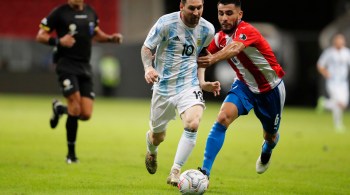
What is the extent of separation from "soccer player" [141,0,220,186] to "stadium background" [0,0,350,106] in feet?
75.8

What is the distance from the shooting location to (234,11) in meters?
9.88

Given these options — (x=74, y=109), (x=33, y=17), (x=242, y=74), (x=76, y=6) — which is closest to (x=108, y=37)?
(x=76, y=6)

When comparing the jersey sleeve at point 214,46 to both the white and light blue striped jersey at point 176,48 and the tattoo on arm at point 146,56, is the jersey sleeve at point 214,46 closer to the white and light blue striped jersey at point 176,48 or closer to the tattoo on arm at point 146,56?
the white and light blue striped jersey at point 176,48

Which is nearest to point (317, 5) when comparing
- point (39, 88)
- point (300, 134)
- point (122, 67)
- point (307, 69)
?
point (307, 69)

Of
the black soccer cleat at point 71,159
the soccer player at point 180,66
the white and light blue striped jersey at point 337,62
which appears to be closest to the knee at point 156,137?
the soccer player at point 180,66

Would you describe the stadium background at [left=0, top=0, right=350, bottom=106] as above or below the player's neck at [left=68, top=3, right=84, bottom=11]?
below

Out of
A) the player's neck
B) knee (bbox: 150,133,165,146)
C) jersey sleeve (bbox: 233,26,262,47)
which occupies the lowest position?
knee (bbox: 150,133,165,146)

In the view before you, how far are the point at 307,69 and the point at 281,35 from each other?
2857 millimetres

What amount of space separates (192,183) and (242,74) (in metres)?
2.26

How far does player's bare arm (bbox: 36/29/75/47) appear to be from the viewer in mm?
12195

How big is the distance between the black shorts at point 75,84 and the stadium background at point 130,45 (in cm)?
2061

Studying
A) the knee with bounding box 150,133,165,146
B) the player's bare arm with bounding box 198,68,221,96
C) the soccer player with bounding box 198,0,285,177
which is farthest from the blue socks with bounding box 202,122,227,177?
the knee with bounding box 150,133,165,146

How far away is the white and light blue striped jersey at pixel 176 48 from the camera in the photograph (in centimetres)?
968

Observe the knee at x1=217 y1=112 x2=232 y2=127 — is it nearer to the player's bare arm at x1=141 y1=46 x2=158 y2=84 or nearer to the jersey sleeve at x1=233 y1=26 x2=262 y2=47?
the jersey sleeve at x1=233 y1=26 x2=262 y2=47
